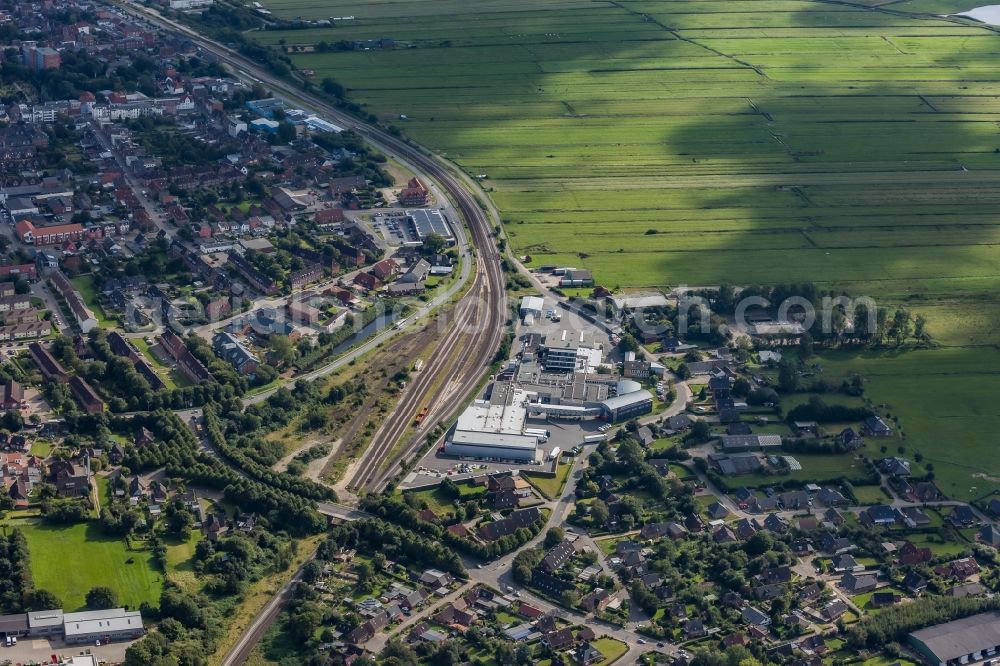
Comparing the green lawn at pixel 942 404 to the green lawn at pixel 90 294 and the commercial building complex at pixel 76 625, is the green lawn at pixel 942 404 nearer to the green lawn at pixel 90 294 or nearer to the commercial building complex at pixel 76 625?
the commercial building complex at pixel 76 625

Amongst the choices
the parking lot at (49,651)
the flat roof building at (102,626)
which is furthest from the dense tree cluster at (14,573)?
the flat roof building at (102,626)

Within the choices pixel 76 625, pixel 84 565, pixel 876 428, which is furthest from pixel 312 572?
pixel 876 428

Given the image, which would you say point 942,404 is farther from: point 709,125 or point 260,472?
point 709,125

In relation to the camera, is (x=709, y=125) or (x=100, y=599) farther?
(x=709, y=125)

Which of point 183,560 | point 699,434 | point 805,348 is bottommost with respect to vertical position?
point 183,560

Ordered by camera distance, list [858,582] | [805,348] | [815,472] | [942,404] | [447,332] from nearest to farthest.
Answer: [858,582], [815,472], [942,404], [805,348], [447,332]

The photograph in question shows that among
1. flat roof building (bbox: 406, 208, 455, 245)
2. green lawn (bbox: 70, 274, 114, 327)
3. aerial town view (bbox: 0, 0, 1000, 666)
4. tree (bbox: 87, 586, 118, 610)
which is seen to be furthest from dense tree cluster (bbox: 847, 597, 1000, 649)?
green lawn (bbox: 70, 274, 114, 327)
